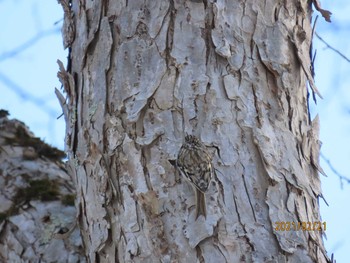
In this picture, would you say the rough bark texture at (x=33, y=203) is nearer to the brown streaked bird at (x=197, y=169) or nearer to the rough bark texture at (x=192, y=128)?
the rough bark texture at (x=192, y=128)

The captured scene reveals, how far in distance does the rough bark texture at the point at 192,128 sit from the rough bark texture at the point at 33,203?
421mm

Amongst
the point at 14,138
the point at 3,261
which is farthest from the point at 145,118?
the point at 14,138

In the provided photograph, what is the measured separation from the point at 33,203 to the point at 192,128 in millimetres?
895

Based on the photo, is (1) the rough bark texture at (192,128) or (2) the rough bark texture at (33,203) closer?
(1) the rough bark texture at (192,128)

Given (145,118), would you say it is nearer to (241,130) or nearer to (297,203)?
(241,130)

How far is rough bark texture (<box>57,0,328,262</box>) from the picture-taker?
1635 mm

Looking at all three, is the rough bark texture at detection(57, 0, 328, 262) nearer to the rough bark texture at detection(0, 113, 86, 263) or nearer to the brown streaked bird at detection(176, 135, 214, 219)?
the brown streaked bird at detection(176, 135, 214, 219)

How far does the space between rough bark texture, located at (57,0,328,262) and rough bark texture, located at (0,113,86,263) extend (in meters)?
0.42

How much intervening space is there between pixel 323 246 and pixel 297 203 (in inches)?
5.1

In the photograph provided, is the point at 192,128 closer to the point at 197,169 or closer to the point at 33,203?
the point at 197,169

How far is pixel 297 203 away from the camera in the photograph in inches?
67.0

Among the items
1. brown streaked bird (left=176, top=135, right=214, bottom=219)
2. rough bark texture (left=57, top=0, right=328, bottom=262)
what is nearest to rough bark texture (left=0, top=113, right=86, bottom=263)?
rough bark texture (left=57, top=0, right=328, bottom=262)

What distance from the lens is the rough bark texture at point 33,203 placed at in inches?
87.3

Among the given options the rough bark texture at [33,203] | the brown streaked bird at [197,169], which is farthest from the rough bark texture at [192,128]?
the rough bark texture at [33,203]
